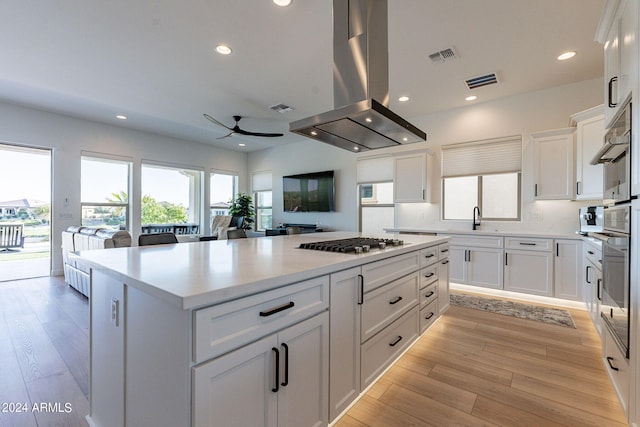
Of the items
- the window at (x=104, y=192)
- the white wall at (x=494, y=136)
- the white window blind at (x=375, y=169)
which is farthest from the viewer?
the window at (x=104, y=192)

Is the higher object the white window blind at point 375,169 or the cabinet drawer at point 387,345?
the white window blind at point 375,169

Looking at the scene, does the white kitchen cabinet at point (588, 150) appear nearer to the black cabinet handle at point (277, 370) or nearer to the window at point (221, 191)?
the black cabinet handle at point (277, 370)

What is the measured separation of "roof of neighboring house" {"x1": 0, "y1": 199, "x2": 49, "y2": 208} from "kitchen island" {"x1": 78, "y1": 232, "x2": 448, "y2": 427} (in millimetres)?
5357

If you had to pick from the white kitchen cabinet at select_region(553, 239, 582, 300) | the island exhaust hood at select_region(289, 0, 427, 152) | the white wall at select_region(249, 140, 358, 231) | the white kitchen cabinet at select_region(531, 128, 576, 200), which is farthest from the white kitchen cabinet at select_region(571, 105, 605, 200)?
the white wall at select_region(249, 140, 358, 231)

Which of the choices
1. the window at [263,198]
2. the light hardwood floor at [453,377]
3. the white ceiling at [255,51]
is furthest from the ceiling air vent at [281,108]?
the light hardwood floor at [453,377]

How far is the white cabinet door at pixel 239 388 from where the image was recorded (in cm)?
89

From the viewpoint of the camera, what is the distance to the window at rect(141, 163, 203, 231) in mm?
6625

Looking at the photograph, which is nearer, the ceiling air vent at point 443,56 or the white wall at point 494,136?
the ceiling air vent at point 443,56

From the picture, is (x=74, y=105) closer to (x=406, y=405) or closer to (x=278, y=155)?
(x=278, y=155)

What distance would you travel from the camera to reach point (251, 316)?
1028 mm

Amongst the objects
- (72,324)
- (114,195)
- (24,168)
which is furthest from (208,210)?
(72,324)

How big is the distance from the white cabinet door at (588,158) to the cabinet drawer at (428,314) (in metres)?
2.31

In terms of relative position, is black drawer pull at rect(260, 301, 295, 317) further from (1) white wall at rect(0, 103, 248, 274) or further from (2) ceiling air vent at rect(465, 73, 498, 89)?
(1) white wall at rect(0, 103, 248, 274)

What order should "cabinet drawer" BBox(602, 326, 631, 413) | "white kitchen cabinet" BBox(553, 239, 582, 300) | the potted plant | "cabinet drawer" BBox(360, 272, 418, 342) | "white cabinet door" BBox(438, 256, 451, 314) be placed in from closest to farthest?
"cabinet drawer" BBox(602, 326, 631, 413)
"cabinet drawer" BBox(360, 272, 418, 342)
"white cabinet door" BBox(438, 256, 451, 314)
"white kitchen cabinet" BBox(553, 239, 582, 300)
the potted plant
